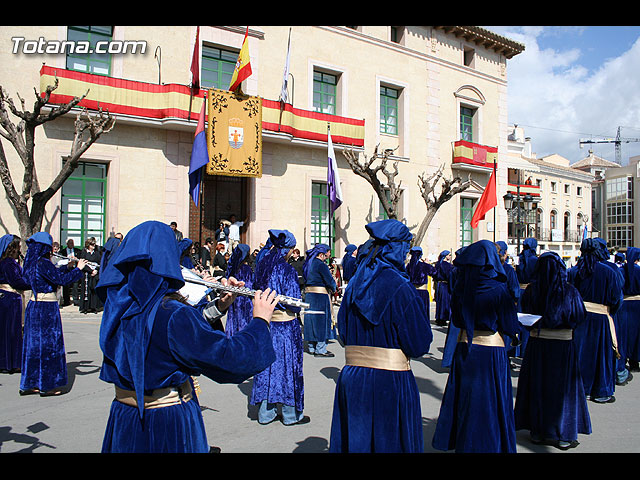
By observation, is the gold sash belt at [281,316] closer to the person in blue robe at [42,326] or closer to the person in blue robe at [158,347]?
the person in blue robe at [42,326]

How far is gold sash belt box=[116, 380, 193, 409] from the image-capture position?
8.44 ft

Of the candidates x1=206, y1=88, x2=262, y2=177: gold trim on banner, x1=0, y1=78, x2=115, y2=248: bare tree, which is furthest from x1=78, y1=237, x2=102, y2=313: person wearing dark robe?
x1=206, y1=88, x2=262, y2=177: gold trim on banner

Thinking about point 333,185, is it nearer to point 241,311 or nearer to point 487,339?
point 241,311

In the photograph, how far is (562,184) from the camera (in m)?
48.4

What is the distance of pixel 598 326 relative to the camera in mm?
6766

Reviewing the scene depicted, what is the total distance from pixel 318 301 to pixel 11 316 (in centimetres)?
496

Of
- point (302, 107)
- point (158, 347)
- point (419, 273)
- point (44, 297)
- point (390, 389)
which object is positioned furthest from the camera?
point (302, 107)

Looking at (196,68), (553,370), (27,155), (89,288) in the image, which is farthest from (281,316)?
(196,68)

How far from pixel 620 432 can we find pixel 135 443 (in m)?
5.17

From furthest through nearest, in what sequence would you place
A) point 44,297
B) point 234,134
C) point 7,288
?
1. point 234,134
2. point 7,288
3. point 44,297

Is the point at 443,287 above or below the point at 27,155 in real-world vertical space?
below

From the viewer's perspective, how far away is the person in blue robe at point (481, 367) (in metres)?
4.26

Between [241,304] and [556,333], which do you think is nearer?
[556,333]

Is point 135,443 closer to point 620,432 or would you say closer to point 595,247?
point 620,432
